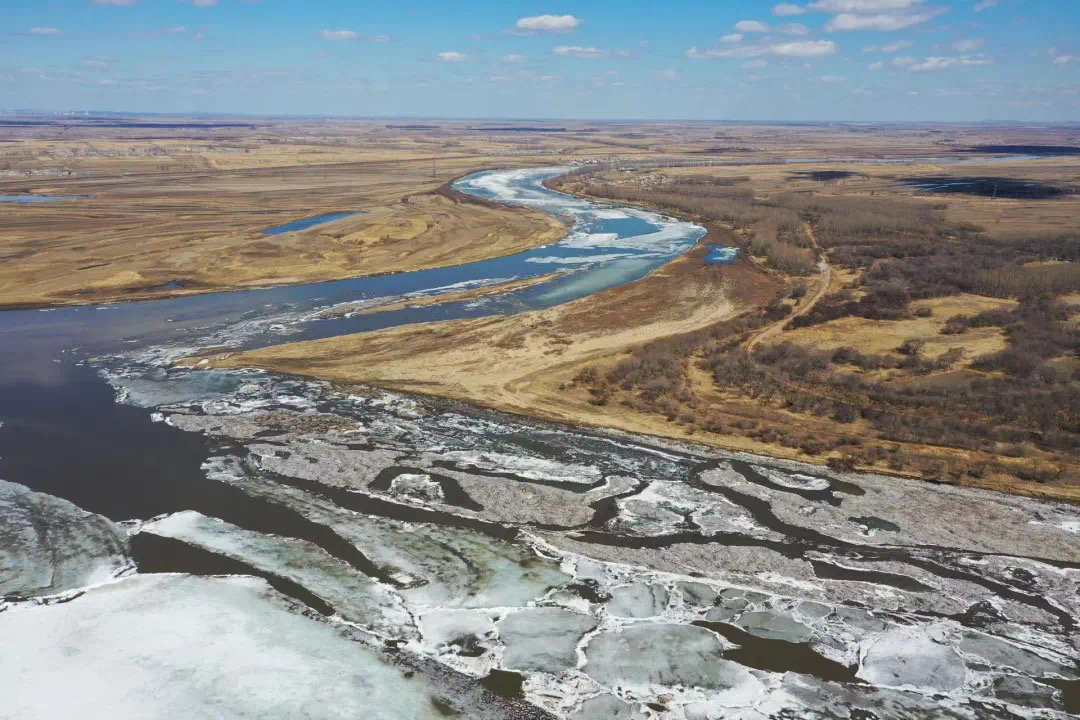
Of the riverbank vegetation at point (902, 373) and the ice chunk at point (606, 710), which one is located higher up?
the riverbank vegetation at point (902, 373)

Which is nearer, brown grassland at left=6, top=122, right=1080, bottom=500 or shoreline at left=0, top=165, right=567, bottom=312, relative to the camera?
brown grassland at left=6, top=122, right=1080, bottom=500

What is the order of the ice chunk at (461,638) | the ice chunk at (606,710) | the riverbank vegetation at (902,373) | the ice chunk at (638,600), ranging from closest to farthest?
the ice chunk at (606,710)
the ice chunk at (461,638)
the ice chunk at (638,600)
the riverbank vegetation at (902,373)

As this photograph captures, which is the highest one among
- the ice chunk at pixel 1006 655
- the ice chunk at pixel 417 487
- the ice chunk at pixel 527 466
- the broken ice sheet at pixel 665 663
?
the ice chunk at pixel 527 466

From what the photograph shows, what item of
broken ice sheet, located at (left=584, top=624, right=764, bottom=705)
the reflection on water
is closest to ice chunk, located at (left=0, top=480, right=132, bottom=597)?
broken ice sheet, located at (left=584, top=624, right=764, bottom=705)

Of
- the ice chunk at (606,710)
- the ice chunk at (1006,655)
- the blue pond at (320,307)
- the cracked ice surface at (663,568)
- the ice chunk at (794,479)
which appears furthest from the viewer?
the blue pond at (320,307)

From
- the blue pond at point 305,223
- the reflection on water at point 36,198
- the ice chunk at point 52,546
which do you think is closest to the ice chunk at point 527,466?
the ice chunk at point 52,546

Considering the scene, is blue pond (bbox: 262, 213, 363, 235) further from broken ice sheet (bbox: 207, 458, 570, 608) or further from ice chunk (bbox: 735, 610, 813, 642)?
ice chunk (bbox: 735, 610, 813, 642)

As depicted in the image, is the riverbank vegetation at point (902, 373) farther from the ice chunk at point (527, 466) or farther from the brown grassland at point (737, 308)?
the ice chunk at point (527, 466)
